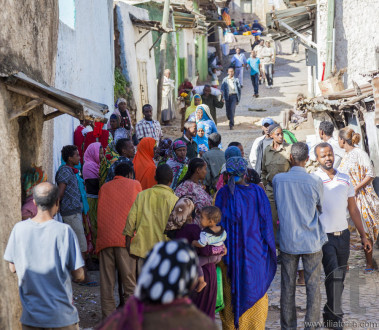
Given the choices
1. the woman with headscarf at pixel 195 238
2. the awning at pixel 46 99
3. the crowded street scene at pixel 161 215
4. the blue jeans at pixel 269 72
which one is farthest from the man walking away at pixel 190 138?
the blue jeans at pixel 269 72

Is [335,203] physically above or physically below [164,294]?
above

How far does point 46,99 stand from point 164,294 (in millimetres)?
3412

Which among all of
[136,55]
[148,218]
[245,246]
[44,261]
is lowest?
[245,246]

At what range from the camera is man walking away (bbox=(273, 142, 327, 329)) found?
571cm

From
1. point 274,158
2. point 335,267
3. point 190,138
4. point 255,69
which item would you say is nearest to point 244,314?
point 335,267

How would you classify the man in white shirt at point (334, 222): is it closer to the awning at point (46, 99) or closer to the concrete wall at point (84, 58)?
the awning at point (46, 99)

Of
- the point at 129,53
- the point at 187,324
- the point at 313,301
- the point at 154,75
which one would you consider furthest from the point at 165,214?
the point at 154,75

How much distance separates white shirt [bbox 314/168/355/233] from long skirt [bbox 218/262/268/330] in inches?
39.3

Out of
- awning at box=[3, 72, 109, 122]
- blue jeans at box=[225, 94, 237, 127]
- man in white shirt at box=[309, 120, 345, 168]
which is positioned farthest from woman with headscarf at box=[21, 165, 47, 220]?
blue jeans at box=[225, 94, 237, 127]

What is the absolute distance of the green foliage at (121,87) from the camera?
1672cm

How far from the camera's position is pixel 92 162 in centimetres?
827

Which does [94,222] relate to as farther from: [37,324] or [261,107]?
[261,107]

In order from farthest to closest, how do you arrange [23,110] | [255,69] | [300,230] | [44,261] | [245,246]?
[255,69] → [300,230] → [245,246] → [23,110] → [44,261]

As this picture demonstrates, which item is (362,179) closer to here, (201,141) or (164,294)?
(201,141)
